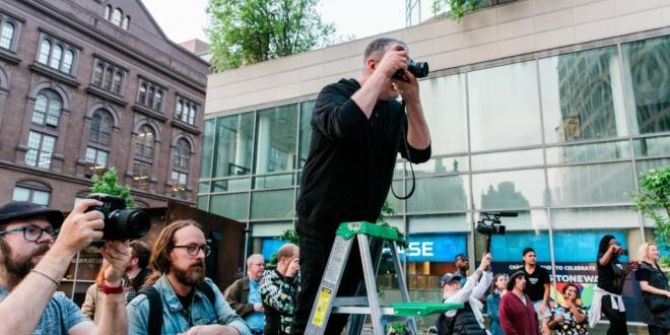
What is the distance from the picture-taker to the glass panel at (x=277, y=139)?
14.4 meters

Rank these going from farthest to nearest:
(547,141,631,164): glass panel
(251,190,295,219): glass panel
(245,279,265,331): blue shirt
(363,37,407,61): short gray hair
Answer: (251,190,295,219): glass panel, (547,141,631,164): glass panel, (245,279,265,331): blue shirt, (363,37,407,61): short gray hair

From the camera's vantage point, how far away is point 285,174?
14.2 metres

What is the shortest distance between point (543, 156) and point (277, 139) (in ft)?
26.1

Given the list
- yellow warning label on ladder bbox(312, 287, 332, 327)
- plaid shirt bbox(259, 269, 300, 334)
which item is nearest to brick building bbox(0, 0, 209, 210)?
plaid shirt bbox(259, 269, 300, 334)

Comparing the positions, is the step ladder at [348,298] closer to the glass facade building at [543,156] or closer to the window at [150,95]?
the glass facade building at [543,156]

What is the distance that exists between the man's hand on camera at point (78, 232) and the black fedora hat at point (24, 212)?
0.68 meters

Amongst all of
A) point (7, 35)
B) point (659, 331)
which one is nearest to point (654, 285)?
point (659, 331)

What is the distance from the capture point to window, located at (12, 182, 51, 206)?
29.7 meters

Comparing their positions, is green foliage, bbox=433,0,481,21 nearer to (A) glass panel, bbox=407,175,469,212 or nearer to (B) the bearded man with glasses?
(A) glass panel, bbox=407,175,469,212

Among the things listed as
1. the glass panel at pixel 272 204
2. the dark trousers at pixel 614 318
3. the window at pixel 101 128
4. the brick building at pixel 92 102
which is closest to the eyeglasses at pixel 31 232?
the dark trousers at pixel 614 318

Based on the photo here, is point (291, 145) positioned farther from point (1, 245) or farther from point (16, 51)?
point (16, 51)

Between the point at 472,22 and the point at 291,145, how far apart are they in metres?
6.48

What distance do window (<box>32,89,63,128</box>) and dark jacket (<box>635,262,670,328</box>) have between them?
36190 millimetres

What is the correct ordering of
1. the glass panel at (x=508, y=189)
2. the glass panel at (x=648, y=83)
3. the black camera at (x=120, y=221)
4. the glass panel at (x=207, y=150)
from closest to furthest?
1. the black camera at (x=120, y=221)
2. the glass panel at (x=648, y=83)
3. the glass panel at (x=508, y=189)
4. the glass panel at (x=207, y=150)
